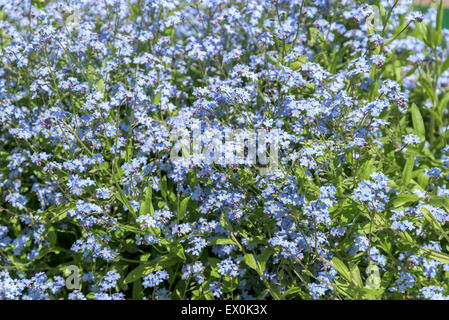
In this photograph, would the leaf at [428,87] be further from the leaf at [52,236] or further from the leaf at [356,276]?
the leaf at [52,236]

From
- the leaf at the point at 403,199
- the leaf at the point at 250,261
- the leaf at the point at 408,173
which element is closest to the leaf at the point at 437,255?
the leaf at the point at 403,199

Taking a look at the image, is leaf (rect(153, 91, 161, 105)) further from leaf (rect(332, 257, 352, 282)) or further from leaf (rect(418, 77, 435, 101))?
leaf (rect(418, 77, 435, 101))

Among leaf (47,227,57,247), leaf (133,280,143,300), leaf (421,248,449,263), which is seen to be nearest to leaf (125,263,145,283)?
leaf (133,280,143,300)

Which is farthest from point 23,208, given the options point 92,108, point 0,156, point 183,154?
point 183,154

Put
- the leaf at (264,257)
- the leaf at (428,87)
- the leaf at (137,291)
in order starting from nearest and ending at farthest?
the leaf at (264,257), the leaf at (137,291), the leaf at (428,87)

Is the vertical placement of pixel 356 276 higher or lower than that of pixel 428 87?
lower

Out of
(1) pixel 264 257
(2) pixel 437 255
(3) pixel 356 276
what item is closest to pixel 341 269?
A: (3) pixel 356 276

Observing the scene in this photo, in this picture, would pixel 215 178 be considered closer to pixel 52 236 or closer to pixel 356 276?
pixel 356 276
